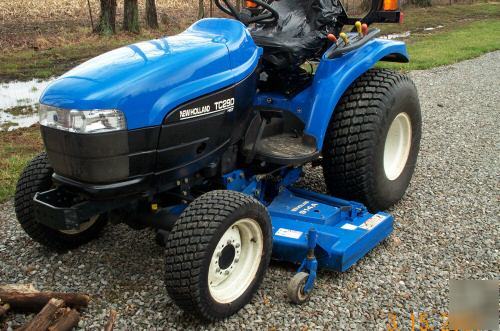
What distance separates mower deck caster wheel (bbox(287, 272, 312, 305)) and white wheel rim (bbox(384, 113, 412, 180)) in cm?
143

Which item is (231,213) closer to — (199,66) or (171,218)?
(171,218)

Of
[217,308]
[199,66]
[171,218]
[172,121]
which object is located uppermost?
[199,66]

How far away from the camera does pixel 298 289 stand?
2840 mm

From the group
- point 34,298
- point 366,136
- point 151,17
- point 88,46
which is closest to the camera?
point 34,298

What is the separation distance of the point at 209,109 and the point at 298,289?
3.34 ft

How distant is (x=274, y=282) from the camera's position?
311 cm

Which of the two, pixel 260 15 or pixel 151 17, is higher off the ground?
pixel 260 15

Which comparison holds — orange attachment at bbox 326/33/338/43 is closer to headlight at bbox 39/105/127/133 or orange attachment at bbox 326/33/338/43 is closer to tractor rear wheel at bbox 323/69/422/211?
tractor rear wheel at bbox 323/69/422/211

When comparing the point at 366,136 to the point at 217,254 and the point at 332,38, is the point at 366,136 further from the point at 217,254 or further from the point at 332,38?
the point at 217,254

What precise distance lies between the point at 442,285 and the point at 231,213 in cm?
132

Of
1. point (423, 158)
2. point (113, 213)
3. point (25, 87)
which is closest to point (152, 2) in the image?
point (25, 87)

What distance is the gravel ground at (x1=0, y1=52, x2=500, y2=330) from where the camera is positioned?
2.82m

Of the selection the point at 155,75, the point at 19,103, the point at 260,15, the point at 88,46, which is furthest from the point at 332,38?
the point at 88,46

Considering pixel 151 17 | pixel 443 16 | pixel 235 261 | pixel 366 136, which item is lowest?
pixel 443 16
